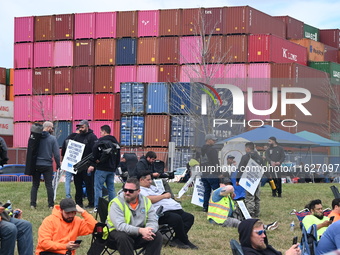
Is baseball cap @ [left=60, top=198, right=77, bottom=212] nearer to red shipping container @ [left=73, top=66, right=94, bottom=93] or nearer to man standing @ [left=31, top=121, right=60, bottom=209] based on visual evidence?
man standing @ [left=31, top=121, right=60, bottom=209]

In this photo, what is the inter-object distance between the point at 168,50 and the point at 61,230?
146 ft

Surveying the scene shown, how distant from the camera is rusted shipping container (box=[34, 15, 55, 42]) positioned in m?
56.8

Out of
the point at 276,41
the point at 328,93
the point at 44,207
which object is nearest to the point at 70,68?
the point at 276,41

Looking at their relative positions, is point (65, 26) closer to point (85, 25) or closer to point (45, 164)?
point (85, 25)

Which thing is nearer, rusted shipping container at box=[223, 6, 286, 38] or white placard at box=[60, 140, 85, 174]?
white placard at box=[60, 140, 85, 174]

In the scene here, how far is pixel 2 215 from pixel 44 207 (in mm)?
7210

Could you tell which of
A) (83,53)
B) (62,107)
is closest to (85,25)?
(83,53)

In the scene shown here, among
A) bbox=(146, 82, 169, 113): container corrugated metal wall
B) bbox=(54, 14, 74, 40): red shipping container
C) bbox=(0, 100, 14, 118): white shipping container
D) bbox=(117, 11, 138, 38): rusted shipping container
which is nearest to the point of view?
bbox=(146, 82, 169, 113): container corrugated metal wall

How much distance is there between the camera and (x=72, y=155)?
16.9 metres

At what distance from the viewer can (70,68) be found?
184 ft

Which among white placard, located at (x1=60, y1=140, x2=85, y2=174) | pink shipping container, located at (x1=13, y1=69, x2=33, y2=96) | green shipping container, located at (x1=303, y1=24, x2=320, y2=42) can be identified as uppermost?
green shipping container, located at (x1=303, y1=24, x2=320, y2=42)

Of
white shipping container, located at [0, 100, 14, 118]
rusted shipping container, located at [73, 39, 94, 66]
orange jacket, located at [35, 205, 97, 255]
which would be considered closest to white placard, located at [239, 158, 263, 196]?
orange jacket, located at [35, 205, 97, 255]

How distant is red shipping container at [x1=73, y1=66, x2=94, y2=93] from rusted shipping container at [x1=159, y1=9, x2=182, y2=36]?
588 centimetres

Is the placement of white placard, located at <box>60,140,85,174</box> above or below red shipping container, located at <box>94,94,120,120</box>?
below
